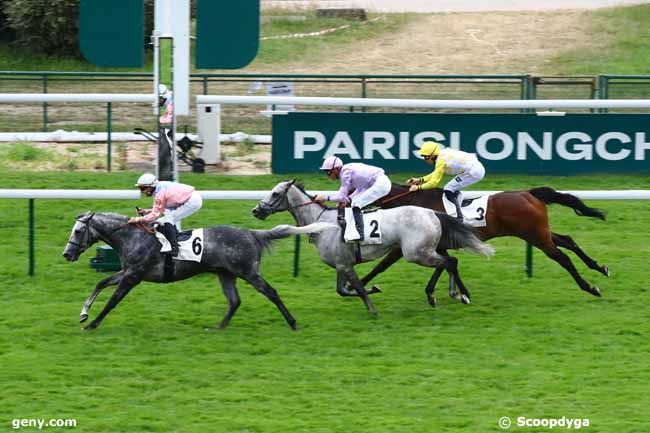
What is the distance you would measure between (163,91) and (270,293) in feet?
8.81

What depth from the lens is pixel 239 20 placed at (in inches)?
444

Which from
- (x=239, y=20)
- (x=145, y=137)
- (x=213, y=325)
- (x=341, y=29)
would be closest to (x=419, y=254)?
(x=213, y=325)

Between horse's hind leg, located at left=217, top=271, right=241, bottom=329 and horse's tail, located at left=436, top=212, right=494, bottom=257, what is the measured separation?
1680 mm

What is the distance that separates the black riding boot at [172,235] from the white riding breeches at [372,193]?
152 centimetres

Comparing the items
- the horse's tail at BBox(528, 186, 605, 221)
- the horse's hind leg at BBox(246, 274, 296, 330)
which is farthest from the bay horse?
the horse's hind leg at BBox(246, 274, 296, 330)

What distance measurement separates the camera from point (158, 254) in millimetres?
10047

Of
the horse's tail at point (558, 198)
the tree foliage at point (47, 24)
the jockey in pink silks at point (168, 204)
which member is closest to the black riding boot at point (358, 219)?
the jockey in pink silks at point (168, 204)

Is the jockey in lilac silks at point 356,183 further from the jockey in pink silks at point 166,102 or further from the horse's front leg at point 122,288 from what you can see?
the horse's front leg at point 122,288

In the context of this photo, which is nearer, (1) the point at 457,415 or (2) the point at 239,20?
(1) the point at 457,415

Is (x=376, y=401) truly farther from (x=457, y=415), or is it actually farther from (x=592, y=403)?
(x=592, y=403)

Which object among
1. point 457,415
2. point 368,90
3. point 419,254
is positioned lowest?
point 457,415

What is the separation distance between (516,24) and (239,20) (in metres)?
14.0

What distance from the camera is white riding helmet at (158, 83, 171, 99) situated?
1117 centimetres

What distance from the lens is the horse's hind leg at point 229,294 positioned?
1018 centimetres
